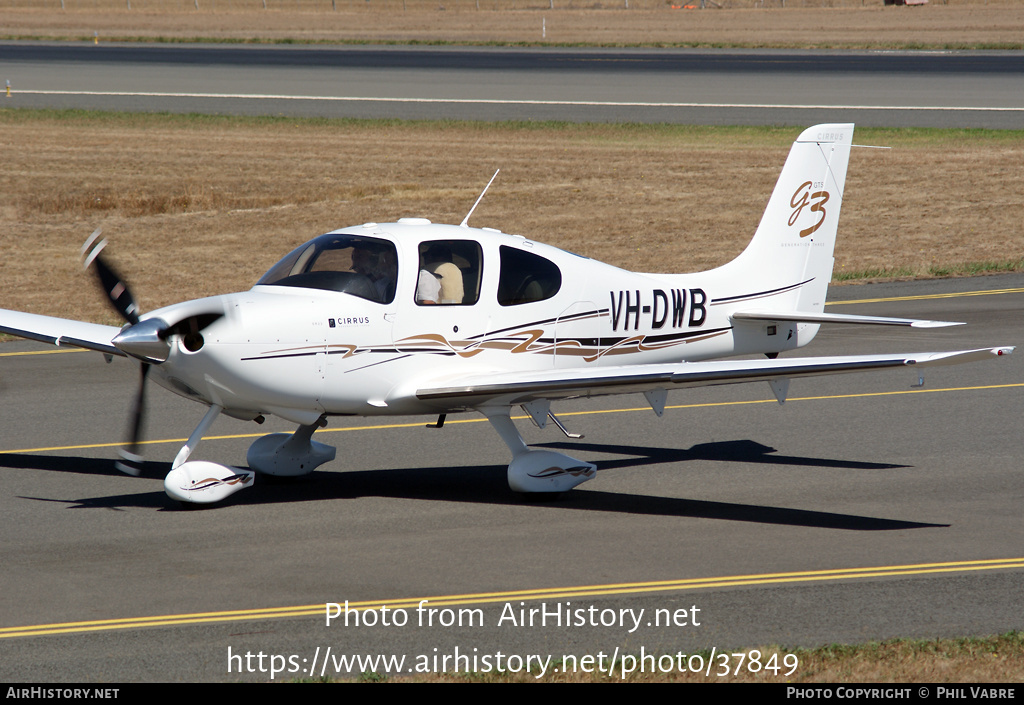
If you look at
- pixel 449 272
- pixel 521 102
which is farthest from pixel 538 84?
pixel 449 272

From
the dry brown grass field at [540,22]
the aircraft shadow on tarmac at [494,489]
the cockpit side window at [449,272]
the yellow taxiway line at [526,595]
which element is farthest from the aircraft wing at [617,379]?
the dry brown grass field at [540,22]

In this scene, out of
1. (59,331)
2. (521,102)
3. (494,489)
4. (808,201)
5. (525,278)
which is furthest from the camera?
(521,102)

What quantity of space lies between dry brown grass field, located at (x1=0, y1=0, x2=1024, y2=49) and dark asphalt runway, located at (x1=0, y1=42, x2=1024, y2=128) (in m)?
7.19

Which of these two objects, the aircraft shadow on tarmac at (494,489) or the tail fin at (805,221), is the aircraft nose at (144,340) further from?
the tail fin at (805,221)

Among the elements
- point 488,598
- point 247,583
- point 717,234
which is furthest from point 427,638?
point 717,234

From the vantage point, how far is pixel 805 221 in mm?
13609

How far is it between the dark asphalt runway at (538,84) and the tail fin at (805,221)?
27.4 metres

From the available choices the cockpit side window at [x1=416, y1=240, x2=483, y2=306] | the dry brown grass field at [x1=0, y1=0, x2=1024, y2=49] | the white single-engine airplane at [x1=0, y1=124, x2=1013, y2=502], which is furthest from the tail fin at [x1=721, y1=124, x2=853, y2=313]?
the dry brown grass field at [x1=0, y1=0, x2=1024, y2=49]

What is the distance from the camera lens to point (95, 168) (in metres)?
33.3

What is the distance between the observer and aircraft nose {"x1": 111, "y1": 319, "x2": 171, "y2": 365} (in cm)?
983

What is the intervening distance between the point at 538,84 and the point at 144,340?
41932mm

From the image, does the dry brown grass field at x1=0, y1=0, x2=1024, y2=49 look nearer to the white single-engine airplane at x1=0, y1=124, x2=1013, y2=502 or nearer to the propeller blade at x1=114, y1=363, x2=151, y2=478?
the white single-engine airplane at x1=0, y1=124, x2=1013, y2=502

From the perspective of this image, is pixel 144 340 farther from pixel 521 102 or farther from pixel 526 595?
pixel 521 102

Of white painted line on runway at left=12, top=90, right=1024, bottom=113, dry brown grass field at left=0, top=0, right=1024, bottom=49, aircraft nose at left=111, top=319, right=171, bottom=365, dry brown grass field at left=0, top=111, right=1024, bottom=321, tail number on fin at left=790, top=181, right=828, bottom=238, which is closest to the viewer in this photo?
aircraft nose at left=111, top=319, right=171, bottom=365
